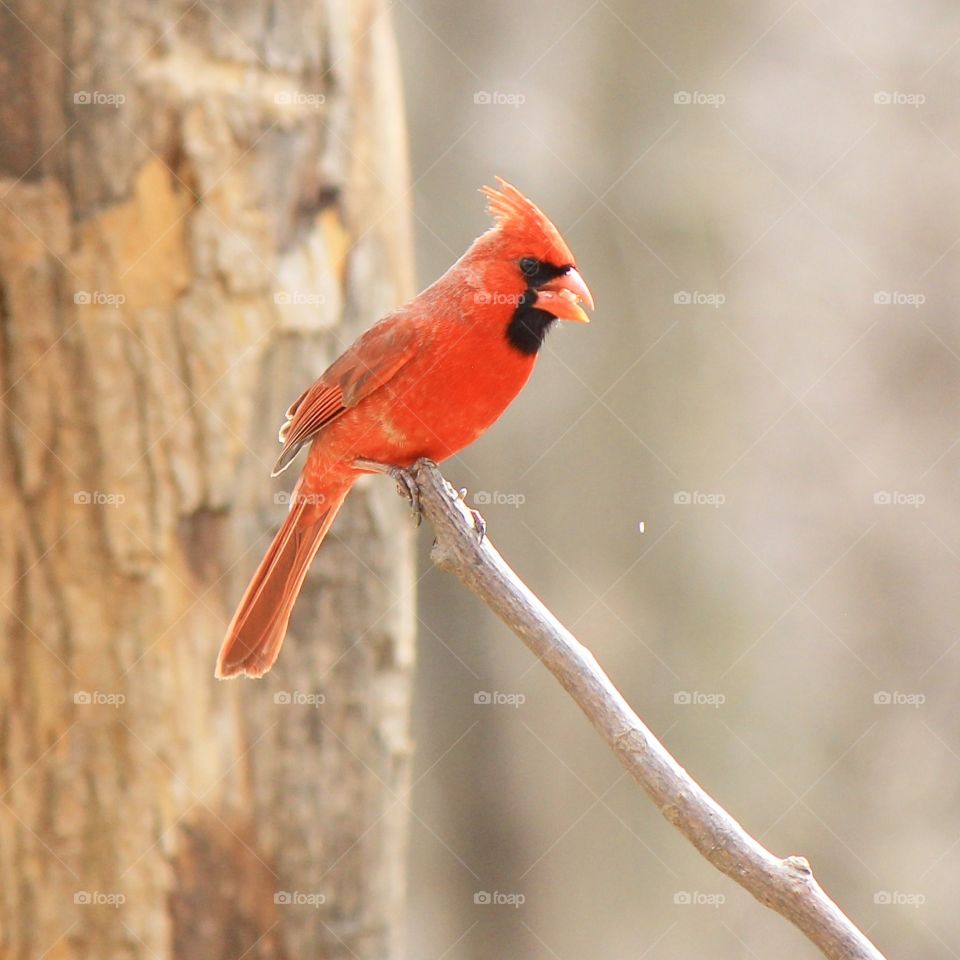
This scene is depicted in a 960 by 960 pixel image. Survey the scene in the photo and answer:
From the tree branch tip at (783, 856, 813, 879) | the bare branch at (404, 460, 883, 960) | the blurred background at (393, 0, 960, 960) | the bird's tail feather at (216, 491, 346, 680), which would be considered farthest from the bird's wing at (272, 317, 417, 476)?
the blurred background at (393, 0, 960, 960)

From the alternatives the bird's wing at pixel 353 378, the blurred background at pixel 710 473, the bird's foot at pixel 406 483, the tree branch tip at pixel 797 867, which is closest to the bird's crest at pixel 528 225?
the bird's wing at pixel 353 378

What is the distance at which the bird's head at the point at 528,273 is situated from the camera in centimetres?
207

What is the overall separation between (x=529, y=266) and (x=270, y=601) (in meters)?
0.87

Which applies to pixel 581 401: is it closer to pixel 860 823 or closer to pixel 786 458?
pixel 786 458

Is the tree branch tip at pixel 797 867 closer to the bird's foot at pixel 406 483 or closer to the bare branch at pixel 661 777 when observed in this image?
the bare branch at pixel 661 777

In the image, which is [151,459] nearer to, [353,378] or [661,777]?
[353,378]

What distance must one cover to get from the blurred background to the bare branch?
2.26 metres

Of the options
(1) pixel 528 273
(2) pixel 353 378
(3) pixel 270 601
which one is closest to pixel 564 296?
(1) pixel 528 273

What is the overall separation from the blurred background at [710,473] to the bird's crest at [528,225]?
204 cm

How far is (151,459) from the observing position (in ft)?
8.20

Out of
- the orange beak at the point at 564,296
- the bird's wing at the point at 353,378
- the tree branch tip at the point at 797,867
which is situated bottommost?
the tree branch tip at the point at 797,867

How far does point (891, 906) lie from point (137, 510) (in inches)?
126

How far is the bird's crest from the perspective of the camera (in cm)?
208

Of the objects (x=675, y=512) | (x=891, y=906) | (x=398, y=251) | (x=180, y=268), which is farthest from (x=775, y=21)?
(x=891, y=906)
